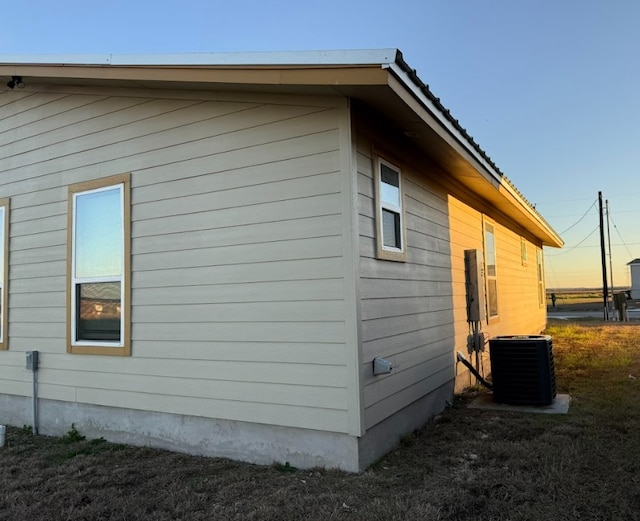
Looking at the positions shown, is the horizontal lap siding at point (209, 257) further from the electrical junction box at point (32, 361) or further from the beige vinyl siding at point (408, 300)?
the beige vinyl siding at point (408, 300)

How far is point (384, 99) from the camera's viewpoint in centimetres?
365

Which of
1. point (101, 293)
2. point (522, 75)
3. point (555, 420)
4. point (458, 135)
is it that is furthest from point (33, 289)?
point (522, 75)

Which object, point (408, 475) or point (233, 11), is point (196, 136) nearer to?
point (408, 475)

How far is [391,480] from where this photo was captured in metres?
3.39

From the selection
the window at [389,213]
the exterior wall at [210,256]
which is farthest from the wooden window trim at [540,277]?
the exterior wall at [210,256]

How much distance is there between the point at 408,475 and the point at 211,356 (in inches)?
71.5

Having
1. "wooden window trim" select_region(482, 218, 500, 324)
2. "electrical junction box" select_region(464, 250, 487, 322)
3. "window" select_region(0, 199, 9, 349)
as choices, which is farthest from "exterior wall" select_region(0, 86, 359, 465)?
"wooden window trim" select_region(482, 218, 500, 324)

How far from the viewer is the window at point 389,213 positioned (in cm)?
413

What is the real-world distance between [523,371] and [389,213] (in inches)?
99.9

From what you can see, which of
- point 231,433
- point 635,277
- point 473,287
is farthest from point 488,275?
point 635,277

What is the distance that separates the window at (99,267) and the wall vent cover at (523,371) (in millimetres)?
3990

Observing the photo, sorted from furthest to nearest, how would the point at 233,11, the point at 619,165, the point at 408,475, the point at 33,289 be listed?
the point at 619,165, the point at 233,11, the point at 33,289, the point at 408,475

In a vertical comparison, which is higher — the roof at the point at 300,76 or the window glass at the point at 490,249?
the roof at the point at 300,76

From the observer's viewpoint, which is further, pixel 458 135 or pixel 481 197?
pixel 481 197
